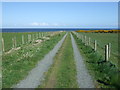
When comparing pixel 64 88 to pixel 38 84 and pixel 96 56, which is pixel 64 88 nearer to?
pixel 38 84

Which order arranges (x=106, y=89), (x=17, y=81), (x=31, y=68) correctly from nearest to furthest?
(x=106, y=89) < (x=17, y=81) < (x=31, y=68)

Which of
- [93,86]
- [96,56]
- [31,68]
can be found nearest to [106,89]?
[93,86]

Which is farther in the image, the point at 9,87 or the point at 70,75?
the point at 70,75

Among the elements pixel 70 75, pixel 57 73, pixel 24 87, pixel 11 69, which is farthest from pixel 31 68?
pixel 24 87

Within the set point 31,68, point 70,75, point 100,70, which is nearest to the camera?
point 70,75

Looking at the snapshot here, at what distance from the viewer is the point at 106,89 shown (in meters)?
8.20

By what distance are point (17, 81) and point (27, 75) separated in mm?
1293

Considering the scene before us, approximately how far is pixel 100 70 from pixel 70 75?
2.27 meters

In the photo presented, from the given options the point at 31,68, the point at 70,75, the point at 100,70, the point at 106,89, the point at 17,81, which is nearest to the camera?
the point at 106,89

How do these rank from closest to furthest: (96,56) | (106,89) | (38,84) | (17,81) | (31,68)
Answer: (106,89)
(38,84)
(17,81)
(31,68)
(96,56)

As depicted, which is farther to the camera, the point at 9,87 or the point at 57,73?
the point at 57,73

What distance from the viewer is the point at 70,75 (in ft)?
34.6

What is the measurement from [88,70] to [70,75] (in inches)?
70.8

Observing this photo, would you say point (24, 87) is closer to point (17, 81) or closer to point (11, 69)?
point (17, 81)
